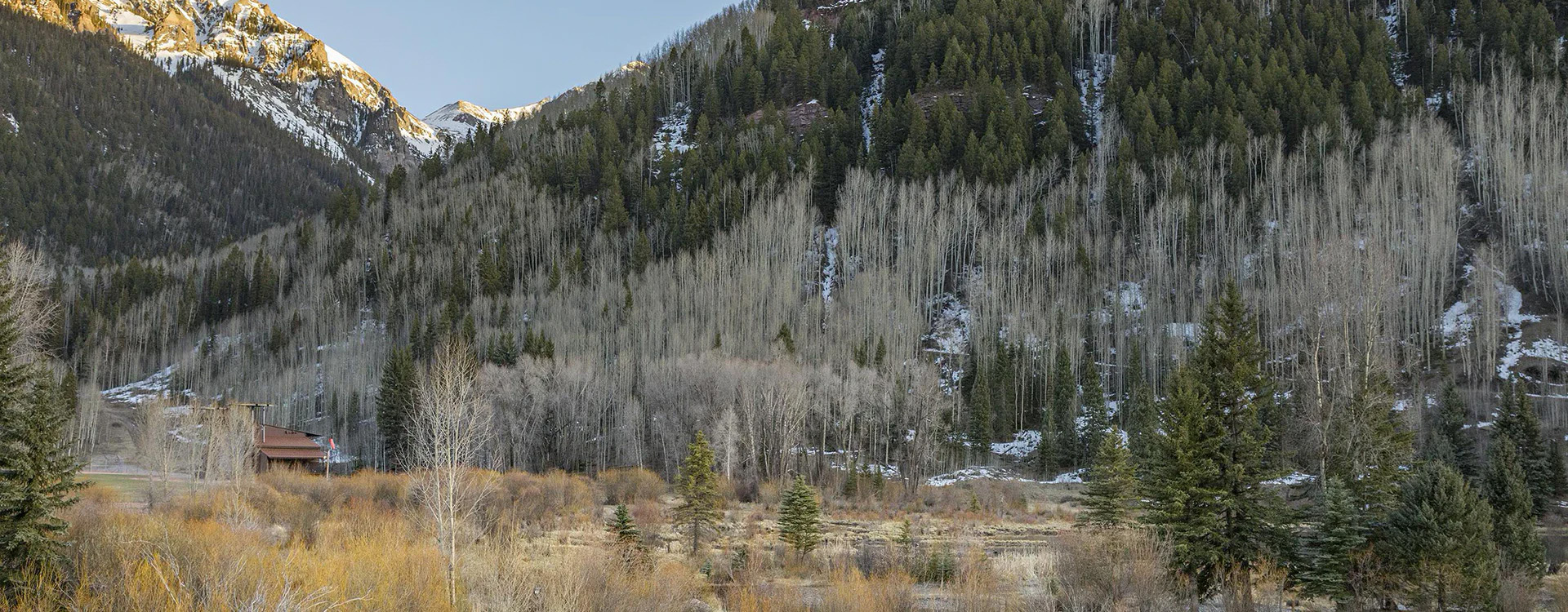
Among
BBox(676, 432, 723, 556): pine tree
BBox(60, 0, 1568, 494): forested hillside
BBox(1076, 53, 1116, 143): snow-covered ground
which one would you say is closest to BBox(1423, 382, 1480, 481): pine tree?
BBox(60, 0, 1568, 494): forested hillside

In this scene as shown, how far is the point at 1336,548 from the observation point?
1858cm

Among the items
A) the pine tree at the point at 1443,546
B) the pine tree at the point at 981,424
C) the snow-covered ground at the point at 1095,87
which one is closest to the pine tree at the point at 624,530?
the pine tree at the point at 1443,546

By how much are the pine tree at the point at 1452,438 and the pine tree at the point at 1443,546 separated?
25111mm

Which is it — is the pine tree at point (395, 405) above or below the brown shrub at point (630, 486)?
above

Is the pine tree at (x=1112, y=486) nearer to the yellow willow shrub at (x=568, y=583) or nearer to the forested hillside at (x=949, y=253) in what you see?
the forested hillside at (x=949, y=253)

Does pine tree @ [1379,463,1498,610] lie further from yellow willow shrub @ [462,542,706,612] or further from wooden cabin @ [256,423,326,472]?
wooden cabin @ [256,423,326,472]

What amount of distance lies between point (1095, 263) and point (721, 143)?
49.6 m

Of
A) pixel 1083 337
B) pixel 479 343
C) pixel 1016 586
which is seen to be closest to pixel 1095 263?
pixel 1083 337

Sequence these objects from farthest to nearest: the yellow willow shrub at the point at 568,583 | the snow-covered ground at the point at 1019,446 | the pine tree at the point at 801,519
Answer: the snow-covered ground at the point at 1019,446 → the pine tree at the point at 801,519 → the yellow willow shrub at the point at 568,583

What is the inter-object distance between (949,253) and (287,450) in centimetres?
5820

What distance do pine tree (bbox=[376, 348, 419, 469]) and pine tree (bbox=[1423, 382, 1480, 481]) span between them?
6076cm

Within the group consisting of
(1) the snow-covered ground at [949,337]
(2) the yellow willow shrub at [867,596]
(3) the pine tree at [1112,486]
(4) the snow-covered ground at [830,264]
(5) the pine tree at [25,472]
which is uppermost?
(4) the snow-covered ground at [830,264]

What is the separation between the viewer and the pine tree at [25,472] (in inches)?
496

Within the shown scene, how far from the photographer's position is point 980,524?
37.7 m
